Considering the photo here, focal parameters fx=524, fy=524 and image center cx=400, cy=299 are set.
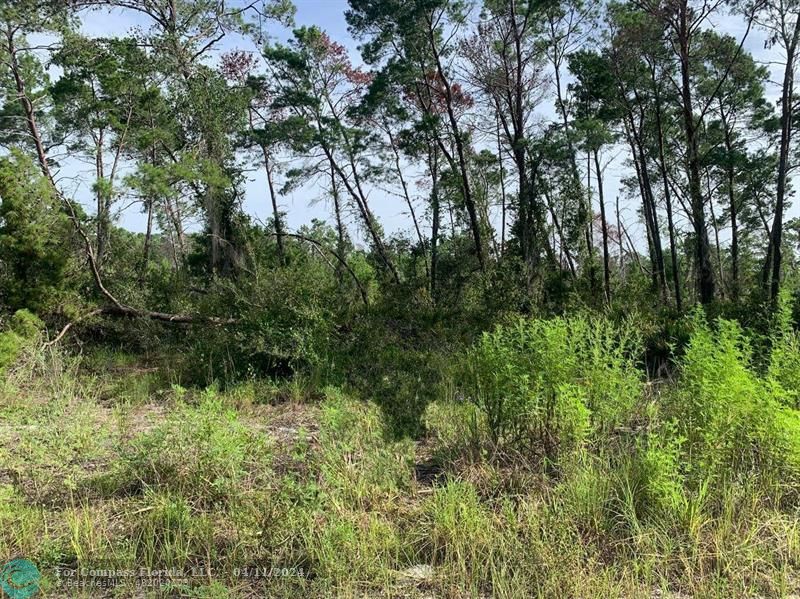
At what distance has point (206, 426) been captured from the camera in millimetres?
3629

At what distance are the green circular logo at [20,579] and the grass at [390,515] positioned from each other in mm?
61

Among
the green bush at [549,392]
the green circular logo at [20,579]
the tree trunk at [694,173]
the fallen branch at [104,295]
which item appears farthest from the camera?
the tree trunk at [694,173]

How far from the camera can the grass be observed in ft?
8.43

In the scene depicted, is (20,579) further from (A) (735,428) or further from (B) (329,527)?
(A) (735,428)

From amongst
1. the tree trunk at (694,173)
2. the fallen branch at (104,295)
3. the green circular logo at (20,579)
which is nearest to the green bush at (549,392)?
the green circular logo at (20,579)

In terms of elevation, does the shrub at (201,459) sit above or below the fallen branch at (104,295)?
below

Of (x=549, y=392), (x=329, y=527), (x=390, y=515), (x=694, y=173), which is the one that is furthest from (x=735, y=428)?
(x=694, y=173)

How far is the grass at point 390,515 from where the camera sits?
2.57 meters

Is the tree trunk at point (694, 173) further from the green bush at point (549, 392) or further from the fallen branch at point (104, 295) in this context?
the fallen branch at point (104, 295)

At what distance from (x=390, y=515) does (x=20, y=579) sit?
191cm

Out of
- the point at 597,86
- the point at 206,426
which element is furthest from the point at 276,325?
the point at 597,86

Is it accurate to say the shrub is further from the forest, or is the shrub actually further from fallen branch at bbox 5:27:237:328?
fallen branch at bbox 5:27:237:328

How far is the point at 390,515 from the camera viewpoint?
318cm

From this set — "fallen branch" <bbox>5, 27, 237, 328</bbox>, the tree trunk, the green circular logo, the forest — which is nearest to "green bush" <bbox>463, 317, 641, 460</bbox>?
the forest
